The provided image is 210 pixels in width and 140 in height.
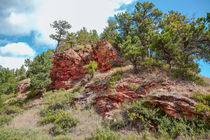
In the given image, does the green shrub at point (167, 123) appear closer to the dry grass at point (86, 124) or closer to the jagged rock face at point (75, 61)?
the dry grass at point (86, 124)

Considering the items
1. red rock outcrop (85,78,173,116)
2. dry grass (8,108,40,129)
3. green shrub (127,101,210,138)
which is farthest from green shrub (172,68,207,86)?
dry grass (8,108,40,129)

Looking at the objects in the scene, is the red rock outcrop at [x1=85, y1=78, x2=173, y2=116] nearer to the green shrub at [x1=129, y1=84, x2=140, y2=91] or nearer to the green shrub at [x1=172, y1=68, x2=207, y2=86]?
the green shrub at [x1=129, y1=84, x2=140, y2=91]

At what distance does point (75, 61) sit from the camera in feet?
60.0

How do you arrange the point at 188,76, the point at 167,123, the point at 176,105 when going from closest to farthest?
the point at 167,123 → the point at 176,105 → the point at 188,76

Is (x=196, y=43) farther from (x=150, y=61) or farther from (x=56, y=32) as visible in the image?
(x=56, y=32)

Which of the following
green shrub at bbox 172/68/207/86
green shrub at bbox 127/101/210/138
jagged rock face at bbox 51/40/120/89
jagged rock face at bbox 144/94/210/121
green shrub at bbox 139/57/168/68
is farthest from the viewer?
jagged rock face at bbox 51/40/120/89

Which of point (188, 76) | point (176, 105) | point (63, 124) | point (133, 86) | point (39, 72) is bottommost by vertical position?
point (63, 124)

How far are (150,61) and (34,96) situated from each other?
21476 mm

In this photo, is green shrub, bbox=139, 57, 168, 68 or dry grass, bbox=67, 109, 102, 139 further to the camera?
green shrub, bbox=139, 57, 168, 68

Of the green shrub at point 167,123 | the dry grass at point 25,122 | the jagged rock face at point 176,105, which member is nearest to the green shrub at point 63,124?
the dry grass at point 25,122

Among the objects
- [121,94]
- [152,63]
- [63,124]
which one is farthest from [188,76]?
[63,124]

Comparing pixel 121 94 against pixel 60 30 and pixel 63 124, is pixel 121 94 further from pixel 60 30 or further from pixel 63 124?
pixel 60 30

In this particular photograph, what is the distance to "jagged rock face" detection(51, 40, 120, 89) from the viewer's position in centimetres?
1669

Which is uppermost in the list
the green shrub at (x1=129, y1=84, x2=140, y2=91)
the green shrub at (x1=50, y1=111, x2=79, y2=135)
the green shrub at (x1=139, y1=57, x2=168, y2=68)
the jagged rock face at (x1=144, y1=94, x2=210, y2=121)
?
the green shrub at (x1=139, y1=57, x2=168, y2=68)
